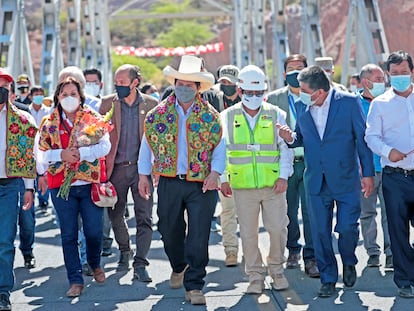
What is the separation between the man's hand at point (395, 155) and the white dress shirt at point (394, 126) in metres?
0.11

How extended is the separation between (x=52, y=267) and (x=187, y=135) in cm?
278

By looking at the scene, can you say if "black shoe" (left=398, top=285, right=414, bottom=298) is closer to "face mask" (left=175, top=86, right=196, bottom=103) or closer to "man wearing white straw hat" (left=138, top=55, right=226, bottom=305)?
"man wearing white straw hat" (left=138, top=55, right=226, bottom=305)

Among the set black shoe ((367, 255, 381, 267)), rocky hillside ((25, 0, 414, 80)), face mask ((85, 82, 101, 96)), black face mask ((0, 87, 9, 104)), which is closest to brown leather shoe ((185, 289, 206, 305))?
black shoe ((367, 255, 381, 267))

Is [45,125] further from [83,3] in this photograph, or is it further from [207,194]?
[83,3]

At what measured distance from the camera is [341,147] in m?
7.99

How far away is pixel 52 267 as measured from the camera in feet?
32.3

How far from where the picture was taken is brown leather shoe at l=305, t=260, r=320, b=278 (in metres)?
8.82

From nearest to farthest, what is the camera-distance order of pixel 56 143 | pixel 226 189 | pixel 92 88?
pixel 56 143, pixel 226 189, pixel 92 88

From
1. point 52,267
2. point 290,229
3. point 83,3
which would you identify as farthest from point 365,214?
point 83,3

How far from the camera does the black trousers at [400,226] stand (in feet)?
25.4

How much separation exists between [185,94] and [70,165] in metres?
1.22

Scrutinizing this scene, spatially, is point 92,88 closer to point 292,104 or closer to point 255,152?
point 292,104

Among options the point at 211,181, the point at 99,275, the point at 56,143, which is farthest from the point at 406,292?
the point at 56,143

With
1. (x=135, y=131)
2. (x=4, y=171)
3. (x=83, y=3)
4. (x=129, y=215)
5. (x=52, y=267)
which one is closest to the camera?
(x=4, y=171)
